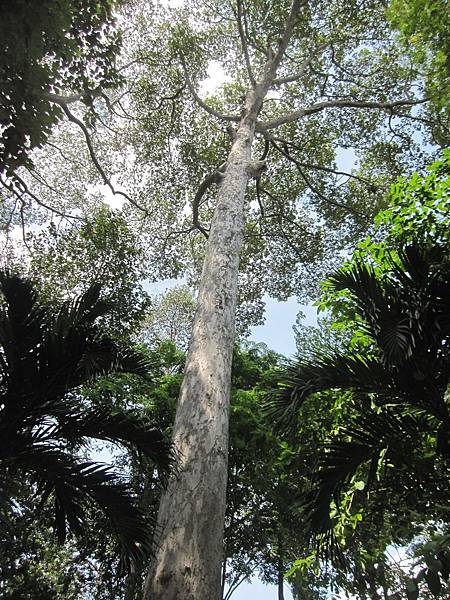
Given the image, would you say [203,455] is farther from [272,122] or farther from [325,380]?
[272,122]

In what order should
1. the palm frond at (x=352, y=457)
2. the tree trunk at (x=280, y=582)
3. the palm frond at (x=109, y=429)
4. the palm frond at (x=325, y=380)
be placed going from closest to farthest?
the palm frond at (x=109, y=429) < the palm frond at (x=352, y=457) < the palm frond at (x=325, y=380) < the tree trunk at (x=280, y=582)

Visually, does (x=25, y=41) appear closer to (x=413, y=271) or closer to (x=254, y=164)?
(x=413, y=271)

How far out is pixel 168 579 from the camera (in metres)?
2.23

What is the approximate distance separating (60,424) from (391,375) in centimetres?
261

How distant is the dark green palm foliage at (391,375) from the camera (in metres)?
3.24

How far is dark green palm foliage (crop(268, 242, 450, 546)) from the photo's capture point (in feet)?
10.6

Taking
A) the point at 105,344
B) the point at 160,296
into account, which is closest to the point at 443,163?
the point at 105,344

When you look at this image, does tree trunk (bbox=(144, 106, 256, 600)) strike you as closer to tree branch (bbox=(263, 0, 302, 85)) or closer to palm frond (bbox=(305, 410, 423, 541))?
palm frond (bbox=(305, 410, 423, 541))

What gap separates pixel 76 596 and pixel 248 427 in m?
5.26

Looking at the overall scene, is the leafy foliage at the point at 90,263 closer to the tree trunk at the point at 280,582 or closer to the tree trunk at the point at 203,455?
the tree trunk at the point at 203,455

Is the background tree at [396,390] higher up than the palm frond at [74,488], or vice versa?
the background tree at [396,390]

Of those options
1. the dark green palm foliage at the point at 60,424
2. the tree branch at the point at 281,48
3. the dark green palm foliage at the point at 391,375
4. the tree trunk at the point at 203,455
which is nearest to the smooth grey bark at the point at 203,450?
the tree trunk at the point at 203,455

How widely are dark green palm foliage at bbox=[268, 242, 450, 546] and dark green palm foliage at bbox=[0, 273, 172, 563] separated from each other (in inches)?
51.7

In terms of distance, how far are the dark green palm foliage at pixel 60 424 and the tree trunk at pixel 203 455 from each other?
21 centimetres
